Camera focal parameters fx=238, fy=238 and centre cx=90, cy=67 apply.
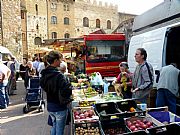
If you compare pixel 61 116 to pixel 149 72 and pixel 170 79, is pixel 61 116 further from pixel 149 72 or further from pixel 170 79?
A: pixel 170 79

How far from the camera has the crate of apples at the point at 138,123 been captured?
10.1 feet

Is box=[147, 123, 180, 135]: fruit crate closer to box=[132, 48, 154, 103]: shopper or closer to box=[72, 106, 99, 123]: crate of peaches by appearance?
box=[72, 106, 99, 123]: crate of peaches

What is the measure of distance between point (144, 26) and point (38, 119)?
4463 mm

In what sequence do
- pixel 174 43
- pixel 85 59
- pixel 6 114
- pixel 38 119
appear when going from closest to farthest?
pixel 174 43 → pixel 38 119 → pixel 6 114 → pixel 85 59

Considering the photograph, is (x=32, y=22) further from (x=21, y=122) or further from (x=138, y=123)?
(x=138, y=123)

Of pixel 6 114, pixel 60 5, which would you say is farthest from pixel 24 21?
pixel 6 114

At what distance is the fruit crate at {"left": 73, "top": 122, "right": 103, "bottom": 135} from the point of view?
10.4 ft

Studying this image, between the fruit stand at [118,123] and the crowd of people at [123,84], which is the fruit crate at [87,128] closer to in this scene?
the fruit stand at [118,123]

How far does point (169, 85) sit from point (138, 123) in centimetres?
215

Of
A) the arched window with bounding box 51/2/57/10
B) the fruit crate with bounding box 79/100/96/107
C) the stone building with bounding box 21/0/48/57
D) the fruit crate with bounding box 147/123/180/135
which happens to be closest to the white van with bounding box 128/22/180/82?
the fruit crate with bounding box 79/100/96/107

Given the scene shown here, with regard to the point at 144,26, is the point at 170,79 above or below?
below

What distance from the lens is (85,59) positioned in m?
10.6

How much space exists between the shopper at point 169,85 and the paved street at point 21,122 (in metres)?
2.79

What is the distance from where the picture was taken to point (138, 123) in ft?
10.4
